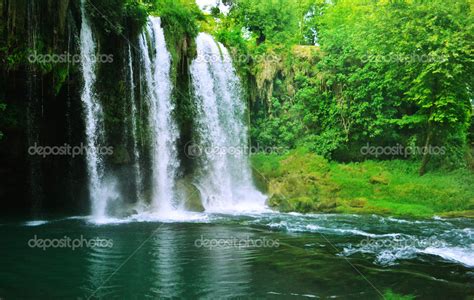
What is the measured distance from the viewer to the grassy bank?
1684 cm

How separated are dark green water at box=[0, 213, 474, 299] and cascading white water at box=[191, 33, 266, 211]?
18.9 feet

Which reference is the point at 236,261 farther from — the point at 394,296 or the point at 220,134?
the point at 220,134

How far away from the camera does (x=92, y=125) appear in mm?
14477

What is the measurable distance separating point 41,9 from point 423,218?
49.1 ft

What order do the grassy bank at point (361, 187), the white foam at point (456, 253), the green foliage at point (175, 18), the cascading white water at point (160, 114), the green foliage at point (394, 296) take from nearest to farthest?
1. the green foliage at point (394, 296)
2. the white foam at point (456, 253)
3. the cascading white water at point (160, 114)
4. the grassy bank at point (361, 187)
5. the green foliage at point (175, 18)

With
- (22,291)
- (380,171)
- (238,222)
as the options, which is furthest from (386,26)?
(22,291)

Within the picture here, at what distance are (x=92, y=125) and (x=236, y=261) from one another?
8.55 m

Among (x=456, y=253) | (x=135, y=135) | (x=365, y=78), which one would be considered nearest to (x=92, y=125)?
(x=135, y=135)

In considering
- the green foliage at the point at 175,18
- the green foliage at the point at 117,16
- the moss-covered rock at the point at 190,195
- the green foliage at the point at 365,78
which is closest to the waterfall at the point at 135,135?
the green foliage at the point at 117,16

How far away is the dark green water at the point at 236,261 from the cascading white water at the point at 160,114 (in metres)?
3.48

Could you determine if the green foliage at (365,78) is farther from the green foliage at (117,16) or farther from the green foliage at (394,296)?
the green foliage at (394,296)

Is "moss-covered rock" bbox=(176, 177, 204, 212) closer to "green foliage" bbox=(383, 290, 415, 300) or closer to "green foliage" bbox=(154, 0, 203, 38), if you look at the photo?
"green foliage" bbox=(154, 0, 203, 38)

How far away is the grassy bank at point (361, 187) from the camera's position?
16.8m

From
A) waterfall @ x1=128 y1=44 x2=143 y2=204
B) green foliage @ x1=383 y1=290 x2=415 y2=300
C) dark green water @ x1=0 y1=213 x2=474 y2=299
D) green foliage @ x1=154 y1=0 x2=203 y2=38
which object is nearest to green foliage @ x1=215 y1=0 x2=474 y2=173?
green foliage @ x1=154 y1=0 x2=203 y2=38
